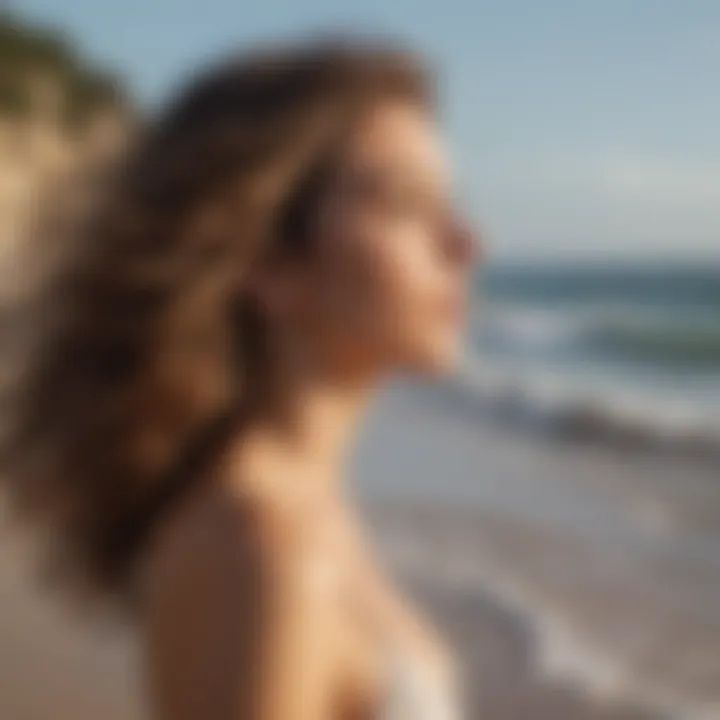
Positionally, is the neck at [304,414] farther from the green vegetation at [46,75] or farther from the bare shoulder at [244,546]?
the green vegetation at [46,75]

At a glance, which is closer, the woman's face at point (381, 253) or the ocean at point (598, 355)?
the woman's face at point (381, 253)

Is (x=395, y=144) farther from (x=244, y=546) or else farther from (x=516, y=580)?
(x=516, y=580)

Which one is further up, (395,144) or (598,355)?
(598,355)

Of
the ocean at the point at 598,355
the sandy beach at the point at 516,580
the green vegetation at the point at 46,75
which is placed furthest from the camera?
the ocean at the point at 598,355

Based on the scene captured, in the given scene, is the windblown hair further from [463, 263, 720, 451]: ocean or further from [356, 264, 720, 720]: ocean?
[463, 263, 720, 451]: ocean

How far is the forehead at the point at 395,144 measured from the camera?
463mm

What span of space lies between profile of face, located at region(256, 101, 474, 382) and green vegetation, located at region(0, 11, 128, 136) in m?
0.48

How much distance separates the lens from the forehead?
463 millimetres

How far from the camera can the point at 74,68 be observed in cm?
124

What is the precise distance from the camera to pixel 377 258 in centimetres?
47

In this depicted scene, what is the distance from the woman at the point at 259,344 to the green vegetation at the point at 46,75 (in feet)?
1.47

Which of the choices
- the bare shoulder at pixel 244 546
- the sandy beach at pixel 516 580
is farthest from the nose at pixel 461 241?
the sandy beach at pixel 516 580

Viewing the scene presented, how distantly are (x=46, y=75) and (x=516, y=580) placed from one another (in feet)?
3.04

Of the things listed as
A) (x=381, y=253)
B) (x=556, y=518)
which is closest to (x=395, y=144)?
(x=381, y=253)
